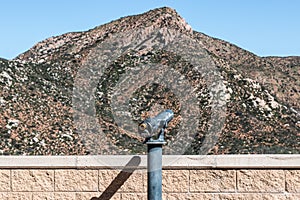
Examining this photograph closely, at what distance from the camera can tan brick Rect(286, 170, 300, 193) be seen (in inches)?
279

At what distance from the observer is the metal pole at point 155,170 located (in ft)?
22.6

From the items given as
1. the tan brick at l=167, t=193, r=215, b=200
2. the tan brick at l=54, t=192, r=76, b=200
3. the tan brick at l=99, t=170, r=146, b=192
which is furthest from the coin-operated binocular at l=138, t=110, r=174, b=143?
the tan brick at l=54, t=192, r=76, b=200

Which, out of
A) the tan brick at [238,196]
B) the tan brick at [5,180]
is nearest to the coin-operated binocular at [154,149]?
the tan brick at [238,196]

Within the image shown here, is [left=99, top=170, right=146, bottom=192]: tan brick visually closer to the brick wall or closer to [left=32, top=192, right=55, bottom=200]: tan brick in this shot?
the brick wall

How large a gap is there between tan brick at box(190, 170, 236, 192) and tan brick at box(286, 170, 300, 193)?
0.55m

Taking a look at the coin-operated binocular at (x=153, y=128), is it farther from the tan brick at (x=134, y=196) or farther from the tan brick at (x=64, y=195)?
the tan brick at (x=64, y=195)

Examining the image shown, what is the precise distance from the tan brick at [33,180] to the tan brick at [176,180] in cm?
123

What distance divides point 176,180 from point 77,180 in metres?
1.07

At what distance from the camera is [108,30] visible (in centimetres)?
6256

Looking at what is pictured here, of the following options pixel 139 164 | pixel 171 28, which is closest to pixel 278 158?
pixel 139 164

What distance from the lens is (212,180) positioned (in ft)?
23.8

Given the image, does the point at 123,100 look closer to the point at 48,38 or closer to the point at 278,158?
the point at 278,158

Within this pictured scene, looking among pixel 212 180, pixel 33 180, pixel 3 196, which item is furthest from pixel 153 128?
pixel 3 196

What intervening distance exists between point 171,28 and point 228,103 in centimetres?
1470
